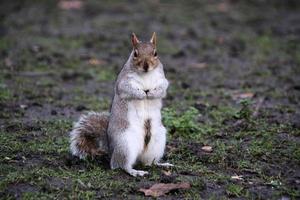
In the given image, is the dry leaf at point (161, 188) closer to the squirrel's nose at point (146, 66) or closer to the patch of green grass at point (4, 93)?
the squirrel's nose at point (146, 66)

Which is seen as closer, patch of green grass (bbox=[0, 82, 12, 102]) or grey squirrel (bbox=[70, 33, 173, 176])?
grey squirrel (bbox=[70, 33, 173, 176])

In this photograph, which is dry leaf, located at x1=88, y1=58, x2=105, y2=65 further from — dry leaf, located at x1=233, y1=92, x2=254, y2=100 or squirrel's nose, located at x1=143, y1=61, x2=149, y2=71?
squirrel's nose, located at x1=143, y1=61, x2=149, y2=71

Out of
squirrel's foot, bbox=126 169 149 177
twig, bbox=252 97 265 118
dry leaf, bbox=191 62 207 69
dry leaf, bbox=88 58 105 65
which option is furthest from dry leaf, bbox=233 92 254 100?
squirrel's foot, bbox=126 169 149 177

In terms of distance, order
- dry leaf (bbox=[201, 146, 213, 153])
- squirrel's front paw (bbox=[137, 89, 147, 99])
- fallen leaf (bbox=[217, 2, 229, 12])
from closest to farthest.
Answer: squirrel's front paw (bbox=[137, 89, 147, 99]) → dry leaf (bbox=[201, 146, 213, 153]) → fallen leaf (bbox=[217, 2, 229, 12])

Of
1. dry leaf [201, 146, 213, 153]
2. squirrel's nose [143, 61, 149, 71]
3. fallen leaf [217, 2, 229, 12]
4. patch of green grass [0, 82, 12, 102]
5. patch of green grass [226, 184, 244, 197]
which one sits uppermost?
fallen leaf [217, 2, 229, 12]

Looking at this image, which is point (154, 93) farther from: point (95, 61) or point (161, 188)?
point (95, 61)

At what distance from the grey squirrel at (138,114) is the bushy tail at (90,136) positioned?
0.12 metres

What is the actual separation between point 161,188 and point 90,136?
2.70 ft

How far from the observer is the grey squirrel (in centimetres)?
430

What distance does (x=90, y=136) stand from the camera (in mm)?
4645

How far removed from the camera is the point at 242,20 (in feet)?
34.8

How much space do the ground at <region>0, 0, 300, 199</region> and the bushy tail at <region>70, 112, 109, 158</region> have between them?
9cm

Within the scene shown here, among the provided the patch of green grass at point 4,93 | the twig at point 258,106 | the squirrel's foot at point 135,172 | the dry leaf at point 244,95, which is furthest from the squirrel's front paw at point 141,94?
the dry leaf at point 244,95

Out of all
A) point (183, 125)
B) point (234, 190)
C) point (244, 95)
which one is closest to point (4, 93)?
point (183, 125)
